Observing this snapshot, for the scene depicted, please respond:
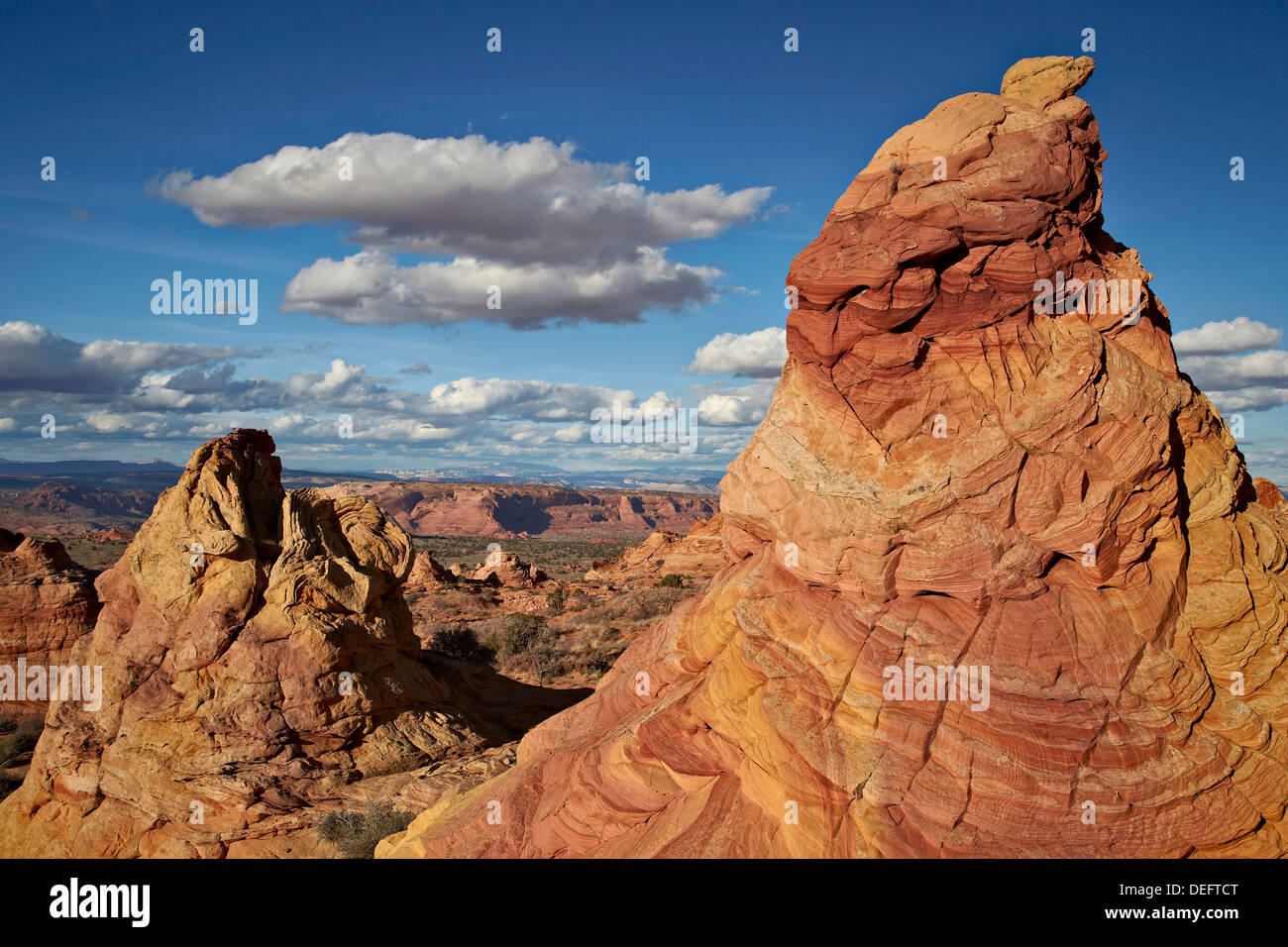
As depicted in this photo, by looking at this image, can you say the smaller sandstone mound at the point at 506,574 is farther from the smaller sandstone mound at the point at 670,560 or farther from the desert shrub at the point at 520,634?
the desert shrub at the point at 520,634

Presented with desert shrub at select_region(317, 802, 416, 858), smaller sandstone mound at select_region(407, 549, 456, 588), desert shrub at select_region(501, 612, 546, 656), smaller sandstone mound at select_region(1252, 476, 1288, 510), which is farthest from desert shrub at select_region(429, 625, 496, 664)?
smaller sandstone mound at select_region(1252, 476, 1288, 510)

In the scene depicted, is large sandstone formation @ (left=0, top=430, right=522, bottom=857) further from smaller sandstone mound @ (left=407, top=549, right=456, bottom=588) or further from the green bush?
smaller sandstone mound @ (left=407, top=549, right=456, bottom=588)

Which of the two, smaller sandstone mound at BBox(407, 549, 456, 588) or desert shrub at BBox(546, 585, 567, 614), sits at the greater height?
smaller sandstone mound at BBox(407, 549, 456, 588)

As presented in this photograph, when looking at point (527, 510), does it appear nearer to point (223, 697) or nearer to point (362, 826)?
point (223, 697)

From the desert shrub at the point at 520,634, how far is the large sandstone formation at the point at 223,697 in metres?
12.5

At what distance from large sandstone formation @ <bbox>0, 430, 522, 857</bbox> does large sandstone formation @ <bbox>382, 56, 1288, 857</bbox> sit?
723cm

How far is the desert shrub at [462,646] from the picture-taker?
26.6 m

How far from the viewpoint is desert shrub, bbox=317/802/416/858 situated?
1123 cm

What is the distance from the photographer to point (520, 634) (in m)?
28.7

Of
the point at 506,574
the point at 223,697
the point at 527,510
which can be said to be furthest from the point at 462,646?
the point at 527,510

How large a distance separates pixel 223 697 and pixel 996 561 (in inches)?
485
